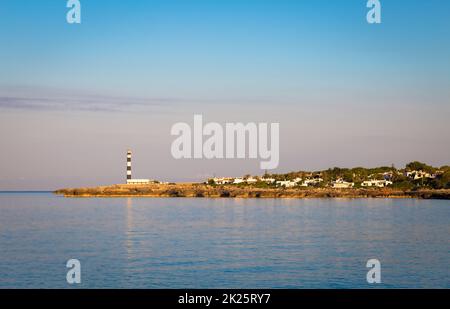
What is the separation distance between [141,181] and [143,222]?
107 m

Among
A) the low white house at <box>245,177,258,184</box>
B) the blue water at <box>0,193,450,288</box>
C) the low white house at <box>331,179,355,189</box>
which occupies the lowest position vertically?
the blue water at <box>0,193,450,288</box>

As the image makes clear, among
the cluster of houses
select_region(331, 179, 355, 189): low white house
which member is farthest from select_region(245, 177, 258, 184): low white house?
select_region(331, 179, 355, 189): low white house

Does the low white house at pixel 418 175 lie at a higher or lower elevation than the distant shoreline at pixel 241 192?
higher

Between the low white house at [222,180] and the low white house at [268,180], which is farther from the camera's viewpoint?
the low white house at [222,180]

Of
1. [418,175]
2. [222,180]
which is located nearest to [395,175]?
[418,175]

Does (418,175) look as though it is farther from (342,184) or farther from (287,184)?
(287,184)

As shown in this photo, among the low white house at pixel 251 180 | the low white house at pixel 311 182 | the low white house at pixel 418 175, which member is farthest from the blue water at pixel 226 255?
the low white house at pixel 251 180

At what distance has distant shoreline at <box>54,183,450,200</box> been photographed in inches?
5172

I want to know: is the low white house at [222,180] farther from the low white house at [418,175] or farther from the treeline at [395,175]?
the low white house at [418,175]

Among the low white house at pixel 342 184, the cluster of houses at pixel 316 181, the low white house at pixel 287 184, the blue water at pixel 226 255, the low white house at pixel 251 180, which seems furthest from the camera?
the low white house at pixel 251 180

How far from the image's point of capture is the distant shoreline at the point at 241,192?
431 ft

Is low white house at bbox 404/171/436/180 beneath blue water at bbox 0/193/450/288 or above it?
above

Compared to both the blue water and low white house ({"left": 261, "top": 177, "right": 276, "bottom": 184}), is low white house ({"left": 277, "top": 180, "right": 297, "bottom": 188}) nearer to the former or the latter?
low white house ({"left": 261, "top": 177, "right": 276, "bottom": 184})

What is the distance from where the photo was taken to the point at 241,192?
468 ft
